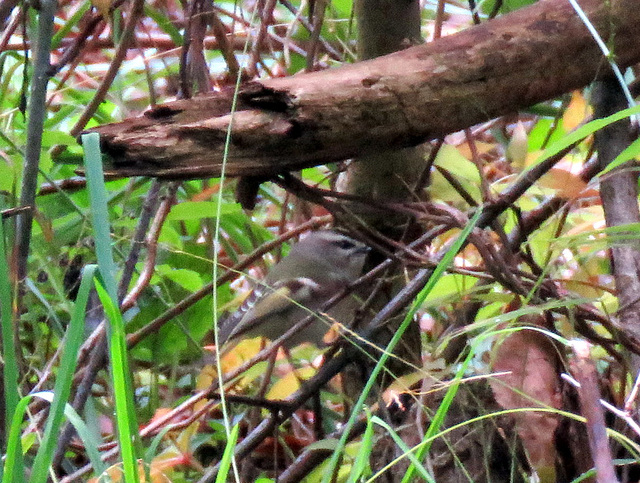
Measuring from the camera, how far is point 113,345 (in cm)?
61

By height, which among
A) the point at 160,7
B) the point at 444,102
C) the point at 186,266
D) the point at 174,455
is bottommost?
the point at 174,455

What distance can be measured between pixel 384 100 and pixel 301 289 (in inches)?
29.0

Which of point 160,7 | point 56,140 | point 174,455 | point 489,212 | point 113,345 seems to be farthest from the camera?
point 160,7

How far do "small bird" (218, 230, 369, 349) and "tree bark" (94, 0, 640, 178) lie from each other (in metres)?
0.58

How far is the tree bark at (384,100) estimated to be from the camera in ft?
2.39

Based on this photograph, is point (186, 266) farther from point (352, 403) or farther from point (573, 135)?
point (573, 135)

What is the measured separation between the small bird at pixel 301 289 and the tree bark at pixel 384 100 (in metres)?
0.58

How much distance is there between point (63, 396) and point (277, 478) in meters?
0.50

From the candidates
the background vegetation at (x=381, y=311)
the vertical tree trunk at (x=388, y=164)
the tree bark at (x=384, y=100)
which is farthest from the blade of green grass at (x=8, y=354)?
the vertical tree trunk at (x=388, y=164)

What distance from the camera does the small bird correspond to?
1.48 meters

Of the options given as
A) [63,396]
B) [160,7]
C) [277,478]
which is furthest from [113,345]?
[160,7]

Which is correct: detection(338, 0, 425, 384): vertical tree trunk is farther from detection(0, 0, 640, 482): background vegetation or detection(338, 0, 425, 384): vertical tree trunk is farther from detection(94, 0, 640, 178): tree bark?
detection(94, 0, 640, 178): tree bark

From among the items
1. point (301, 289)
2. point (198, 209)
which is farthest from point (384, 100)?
point (301, 289)

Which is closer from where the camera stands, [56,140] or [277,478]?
[277,478]
